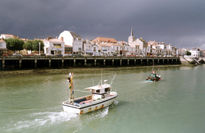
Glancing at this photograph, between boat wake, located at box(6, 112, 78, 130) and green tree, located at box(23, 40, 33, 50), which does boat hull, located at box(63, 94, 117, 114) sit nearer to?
boat wake, located at box(6, 112, 78, 130)

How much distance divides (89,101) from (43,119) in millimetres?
4827

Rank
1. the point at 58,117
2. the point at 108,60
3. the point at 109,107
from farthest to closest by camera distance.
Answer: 1. the point at 108,60
2. the point at 109,107
3. the point at 58,117

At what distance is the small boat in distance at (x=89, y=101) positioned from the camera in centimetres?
1625

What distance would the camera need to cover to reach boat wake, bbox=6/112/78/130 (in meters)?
14.2

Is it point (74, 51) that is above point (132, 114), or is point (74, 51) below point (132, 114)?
above

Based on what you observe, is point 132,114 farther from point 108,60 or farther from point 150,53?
point 150,53

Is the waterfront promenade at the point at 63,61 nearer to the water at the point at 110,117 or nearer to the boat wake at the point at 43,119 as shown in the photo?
the water at the point at 110,117

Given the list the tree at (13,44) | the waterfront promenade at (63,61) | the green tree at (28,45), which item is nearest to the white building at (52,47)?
the green tree at (28,45)

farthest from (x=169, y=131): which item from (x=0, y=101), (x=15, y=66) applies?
(x=15, y=66)

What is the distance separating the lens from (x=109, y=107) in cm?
1920

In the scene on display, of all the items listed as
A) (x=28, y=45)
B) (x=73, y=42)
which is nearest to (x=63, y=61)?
(x=28, y=45)

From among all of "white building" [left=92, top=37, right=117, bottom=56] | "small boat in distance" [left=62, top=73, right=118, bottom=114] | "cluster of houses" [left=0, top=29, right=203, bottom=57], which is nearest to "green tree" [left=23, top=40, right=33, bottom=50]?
"cluster of houses" [left=0, top=29, right=203, bottom=57]

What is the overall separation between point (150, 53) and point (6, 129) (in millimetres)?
145508

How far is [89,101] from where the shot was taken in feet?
58.9
